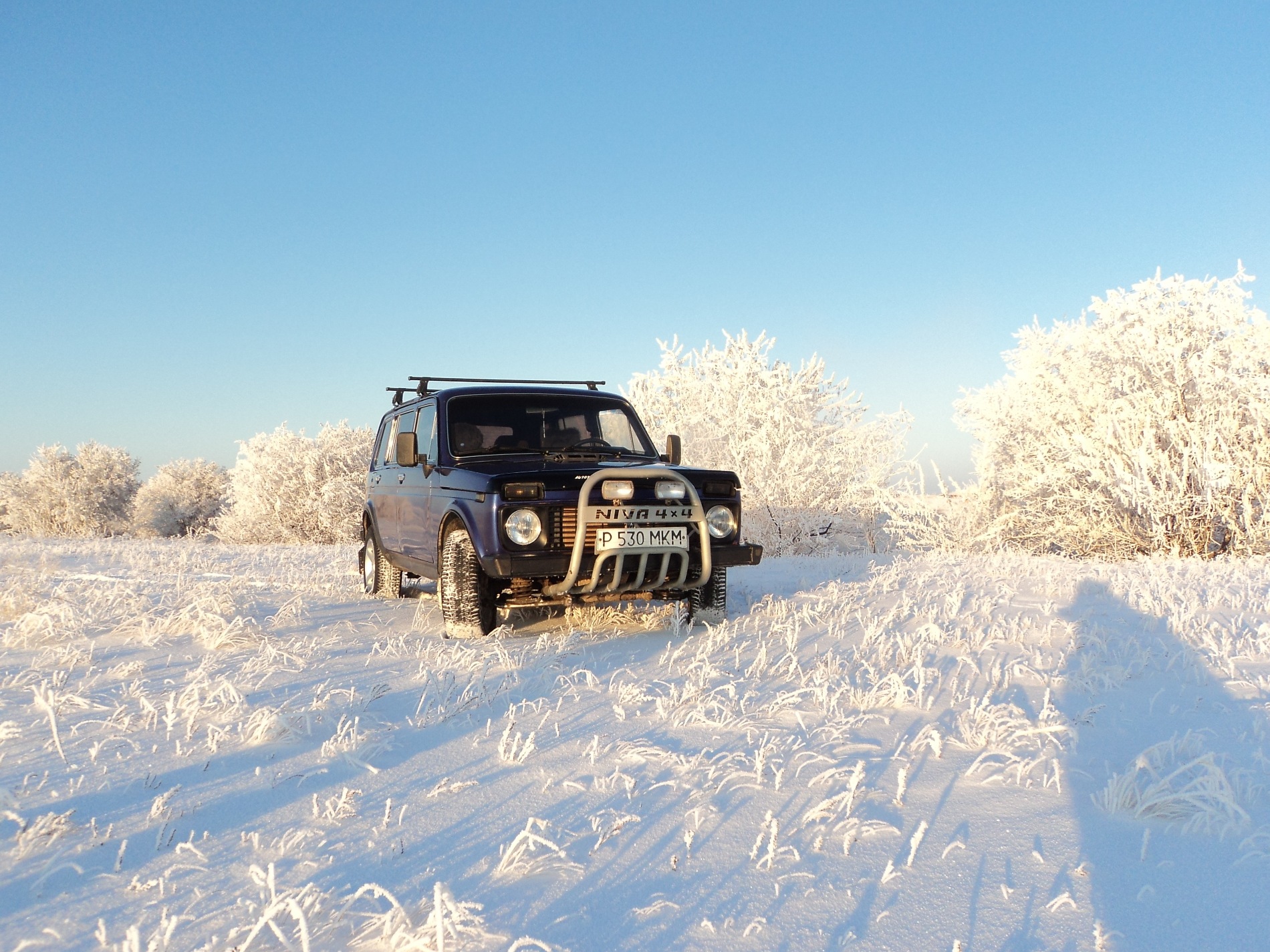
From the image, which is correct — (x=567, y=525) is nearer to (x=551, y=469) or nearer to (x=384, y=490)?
(x=551, y=469)

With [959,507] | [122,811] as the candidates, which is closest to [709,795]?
[122,811]

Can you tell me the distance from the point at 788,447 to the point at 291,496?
568 inches

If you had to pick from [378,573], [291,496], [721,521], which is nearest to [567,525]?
[721,521]

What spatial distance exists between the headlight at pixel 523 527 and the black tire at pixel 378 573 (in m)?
3.32

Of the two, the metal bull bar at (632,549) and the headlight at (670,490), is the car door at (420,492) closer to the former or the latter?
the metal bull bar at (632,549)

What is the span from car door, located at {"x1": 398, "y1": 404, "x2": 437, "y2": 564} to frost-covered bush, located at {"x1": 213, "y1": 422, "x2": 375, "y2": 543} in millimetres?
14690

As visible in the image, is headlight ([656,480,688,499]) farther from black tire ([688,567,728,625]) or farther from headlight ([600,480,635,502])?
black tire ([688,567,728,625])

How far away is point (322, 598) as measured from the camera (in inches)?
319

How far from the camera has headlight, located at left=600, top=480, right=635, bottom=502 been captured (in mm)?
5535

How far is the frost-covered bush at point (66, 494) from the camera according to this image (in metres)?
24.9

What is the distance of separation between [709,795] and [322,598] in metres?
6.10

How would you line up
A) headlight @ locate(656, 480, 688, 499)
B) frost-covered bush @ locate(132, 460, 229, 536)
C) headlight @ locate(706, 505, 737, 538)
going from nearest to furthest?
headlight @ locate(656, 480, 688, 499), headlight @ locate(706, 505, 737, 538), frost-covered bush @ locate(132, 460, 229, 536)

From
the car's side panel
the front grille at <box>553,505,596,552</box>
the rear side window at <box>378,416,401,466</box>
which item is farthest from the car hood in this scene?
the rear side window at <box>378,416,401,466</box>

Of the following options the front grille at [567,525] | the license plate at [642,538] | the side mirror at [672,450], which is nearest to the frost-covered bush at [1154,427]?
the side mirror at [672,450]
